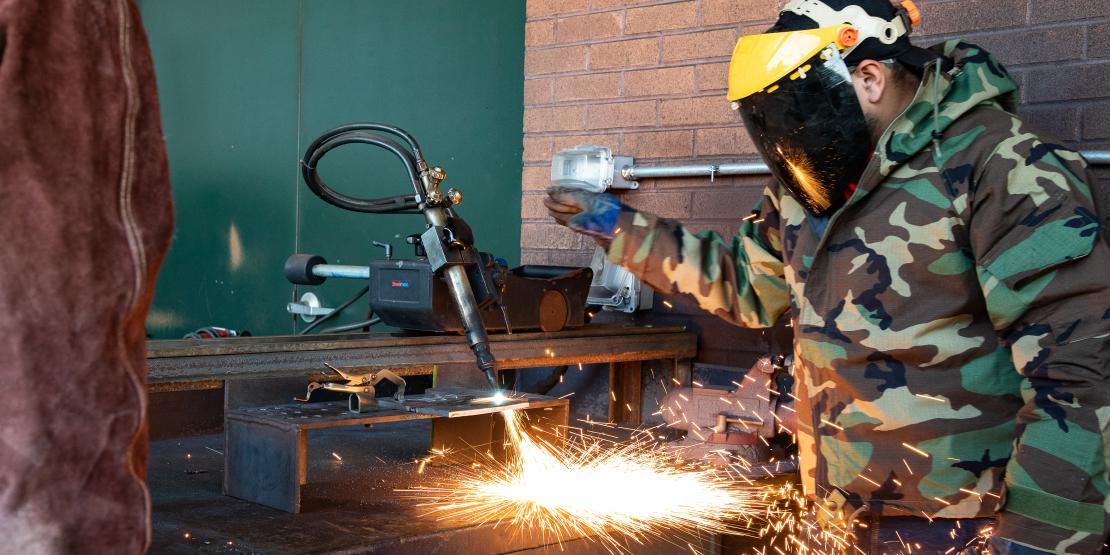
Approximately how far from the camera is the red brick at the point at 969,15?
2818 millimetres

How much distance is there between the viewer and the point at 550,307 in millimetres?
3080

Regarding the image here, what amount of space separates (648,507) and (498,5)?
2573 millimetres

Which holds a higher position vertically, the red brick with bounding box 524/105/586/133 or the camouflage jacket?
the red brick with bounding box 524/105/586/133

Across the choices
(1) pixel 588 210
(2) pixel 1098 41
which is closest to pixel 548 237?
(1) pixel 588 210

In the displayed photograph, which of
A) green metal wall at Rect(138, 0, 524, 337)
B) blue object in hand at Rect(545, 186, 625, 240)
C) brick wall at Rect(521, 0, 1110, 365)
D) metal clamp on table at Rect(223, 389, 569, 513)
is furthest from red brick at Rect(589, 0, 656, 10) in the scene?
metal clamp on table at Rect(223, 389, 569, 513)

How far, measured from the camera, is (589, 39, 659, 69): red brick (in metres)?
3.60

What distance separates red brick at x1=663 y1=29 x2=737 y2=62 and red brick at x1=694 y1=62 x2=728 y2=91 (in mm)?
33

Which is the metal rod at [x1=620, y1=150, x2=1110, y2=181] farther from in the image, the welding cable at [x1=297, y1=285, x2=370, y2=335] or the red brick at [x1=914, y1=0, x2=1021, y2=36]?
the welding cable at [x1=297, y1=285, x2=370, y2=335]

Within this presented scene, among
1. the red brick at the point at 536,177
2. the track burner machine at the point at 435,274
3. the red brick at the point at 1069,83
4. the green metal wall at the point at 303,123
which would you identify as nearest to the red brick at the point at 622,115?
the red brick at the point at 536,177

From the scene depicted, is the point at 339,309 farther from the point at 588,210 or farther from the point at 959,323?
the point at 959,323

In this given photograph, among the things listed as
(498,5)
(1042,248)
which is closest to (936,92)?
(1042,248)

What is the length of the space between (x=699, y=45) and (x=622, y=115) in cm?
38

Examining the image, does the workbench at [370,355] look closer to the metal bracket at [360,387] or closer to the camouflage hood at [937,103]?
the metal bracket at [360,387]

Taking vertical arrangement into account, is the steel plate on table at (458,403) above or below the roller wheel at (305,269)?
below
